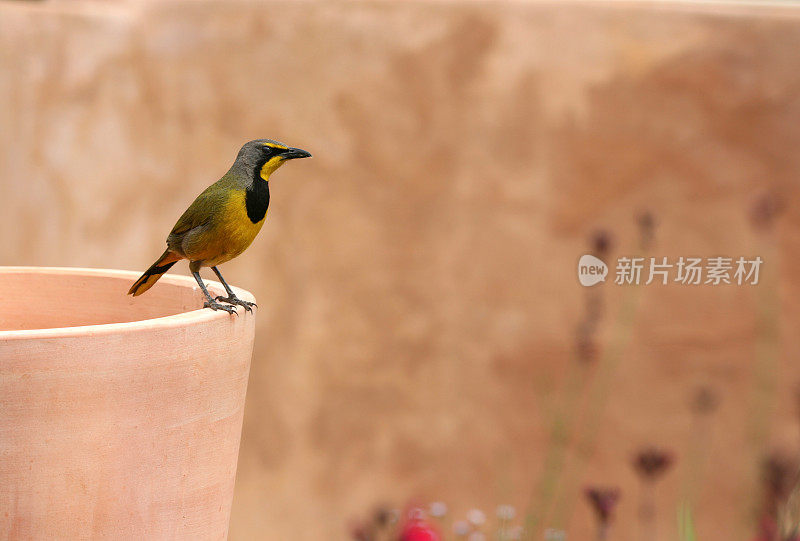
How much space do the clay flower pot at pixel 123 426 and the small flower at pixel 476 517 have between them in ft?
4.97

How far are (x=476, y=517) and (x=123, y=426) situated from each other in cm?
175

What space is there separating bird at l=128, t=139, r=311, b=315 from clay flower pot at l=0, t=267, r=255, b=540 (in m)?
0.10

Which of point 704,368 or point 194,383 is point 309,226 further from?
point 194,383

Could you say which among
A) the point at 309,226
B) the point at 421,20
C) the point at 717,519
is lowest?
the point at 717,519

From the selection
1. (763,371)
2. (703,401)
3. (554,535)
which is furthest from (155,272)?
(763,371)

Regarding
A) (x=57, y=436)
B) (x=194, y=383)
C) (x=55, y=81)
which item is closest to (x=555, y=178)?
(x=55, y=81)

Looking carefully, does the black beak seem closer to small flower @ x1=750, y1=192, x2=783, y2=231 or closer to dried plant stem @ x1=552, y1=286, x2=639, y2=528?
dried plant stem @ x1=552, y1=286, x2=639, y2=528

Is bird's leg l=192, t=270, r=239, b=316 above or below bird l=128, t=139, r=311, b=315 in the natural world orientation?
below

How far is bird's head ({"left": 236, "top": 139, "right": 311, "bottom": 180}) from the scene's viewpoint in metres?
1.14

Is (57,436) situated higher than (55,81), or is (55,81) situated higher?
(55,81)

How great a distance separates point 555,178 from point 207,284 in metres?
1.48

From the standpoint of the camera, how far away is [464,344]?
2504 mm

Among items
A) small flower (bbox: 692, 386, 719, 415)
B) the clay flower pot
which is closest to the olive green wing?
the clay flower pot

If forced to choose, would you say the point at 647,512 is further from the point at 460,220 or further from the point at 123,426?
the point at 123,426
